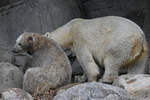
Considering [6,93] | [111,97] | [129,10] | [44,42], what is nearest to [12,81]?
[44,42]

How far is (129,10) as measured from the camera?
8.91 metres

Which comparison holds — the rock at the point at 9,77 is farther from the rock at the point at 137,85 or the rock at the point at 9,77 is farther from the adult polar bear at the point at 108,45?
the rock at the point at 137,85

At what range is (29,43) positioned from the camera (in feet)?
21.6

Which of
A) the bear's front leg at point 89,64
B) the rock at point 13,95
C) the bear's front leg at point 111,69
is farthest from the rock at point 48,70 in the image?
the rock at point 13,95

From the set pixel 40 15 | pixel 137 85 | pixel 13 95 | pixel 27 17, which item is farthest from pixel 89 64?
pixel 27 17

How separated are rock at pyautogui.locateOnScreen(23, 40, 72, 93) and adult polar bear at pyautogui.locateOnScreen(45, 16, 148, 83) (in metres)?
0.64

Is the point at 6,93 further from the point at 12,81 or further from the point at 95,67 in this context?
the point at 95,67

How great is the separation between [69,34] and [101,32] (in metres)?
0.72

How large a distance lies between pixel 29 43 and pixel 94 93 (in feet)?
7.80

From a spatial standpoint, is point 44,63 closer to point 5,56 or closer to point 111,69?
point 111,69

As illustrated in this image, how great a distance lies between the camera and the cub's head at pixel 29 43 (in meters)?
6.55

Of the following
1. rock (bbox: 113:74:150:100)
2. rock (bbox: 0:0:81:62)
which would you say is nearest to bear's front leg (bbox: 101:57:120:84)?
rock (bbox: 113:74:150:100)

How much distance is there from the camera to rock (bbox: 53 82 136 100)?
4.50 meters

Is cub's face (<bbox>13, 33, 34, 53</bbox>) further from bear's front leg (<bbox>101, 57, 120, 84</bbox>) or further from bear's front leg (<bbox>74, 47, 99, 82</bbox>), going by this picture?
bear's front leg (<bbox>101, 57, 120, 84</bbox>)
